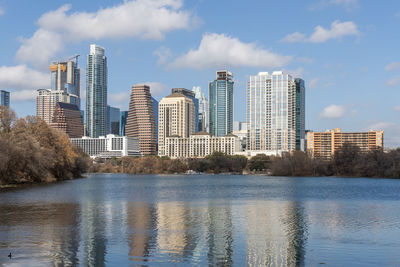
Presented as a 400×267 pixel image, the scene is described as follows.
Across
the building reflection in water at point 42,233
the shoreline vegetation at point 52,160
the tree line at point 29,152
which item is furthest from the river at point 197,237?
the shoreline vegetation at point 52,160

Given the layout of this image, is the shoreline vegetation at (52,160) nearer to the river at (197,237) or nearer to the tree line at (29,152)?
the tree line at (29,152)

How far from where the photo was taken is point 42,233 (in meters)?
30.8

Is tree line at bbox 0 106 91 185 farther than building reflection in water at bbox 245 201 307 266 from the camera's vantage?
Yes

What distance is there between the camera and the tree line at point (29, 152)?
80.9m

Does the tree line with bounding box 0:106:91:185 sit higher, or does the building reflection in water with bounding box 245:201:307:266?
the tree line with bounding box 0:106:91:185

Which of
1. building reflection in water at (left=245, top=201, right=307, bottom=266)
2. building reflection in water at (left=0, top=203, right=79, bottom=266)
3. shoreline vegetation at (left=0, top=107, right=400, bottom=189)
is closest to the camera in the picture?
building reflection in water at (left=0, top=203, right=79, bottom=266)

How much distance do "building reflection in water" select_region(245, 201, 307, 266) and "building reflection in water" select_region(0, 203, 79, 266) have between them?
10.3m

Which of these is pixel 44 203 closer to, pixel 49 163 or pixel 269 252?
pixel 269 252

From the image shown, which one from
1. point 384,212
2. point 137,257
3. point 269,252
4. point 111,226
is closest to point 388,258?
point 269,252

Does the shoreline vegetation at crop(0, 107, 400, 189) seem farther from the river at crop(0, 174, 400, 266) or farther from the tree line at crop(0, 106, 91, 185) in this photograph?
the river at crop(0, 174, 400, 266)

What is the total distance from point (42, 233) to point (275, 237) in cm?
1608

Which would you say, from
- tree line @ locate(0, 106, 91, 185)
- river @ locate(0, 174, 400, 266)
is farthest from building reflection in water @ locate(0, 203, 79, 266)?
tree line @ locate(0, 106, 91, 185)

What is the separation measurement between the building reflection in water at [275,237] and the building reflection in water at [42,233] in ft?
33.7

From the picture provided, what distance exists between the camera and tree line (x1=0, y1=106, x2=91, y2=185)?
266ft
